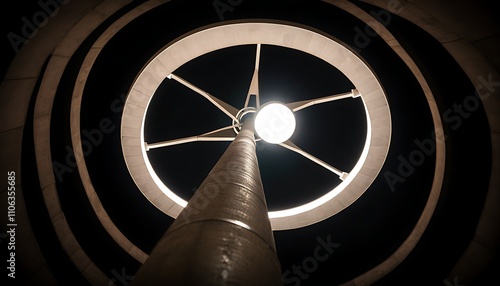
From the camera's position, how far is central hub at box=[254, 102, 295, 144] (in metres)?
11.5

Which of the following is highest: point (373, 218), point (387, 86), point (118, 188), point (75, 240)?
point (387, 86)

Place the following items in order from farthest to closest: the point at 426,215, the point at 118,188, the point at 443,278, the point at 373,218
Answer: the point at 373,218 → the point at 118,188 → the point at 426,215 → the point at 443,278

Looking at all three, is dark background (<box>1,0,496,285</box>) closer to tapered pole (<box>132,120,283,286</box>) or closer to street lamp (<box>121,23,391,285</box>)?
street lamp (<box>121,23,391,285</box>)

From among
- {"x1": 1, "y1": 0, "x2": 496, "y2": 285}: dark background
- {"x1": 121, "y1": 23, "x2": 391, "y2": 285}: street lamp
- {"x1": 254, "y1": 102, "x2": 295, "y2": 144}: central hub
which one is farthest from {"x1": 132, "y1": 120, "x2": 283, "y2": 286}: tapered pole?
{"x1": 254, "y1": 102, "x2": 295, "y2": 144}: central hub

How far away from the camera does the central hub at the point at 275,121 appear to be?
11.5 m

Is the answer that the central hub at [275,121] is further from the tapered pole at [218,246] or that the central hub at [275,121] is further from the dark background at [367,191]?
the tapered pole at [218,246]

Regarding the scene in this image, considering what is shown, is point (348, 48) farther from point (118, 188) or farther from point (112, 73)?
point (118, 188)

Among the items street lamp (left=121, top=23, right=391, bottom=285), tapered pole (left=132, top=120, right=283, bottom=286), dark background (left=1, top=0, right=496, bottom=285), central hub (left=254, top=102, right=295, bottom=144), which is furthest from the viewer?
central hub (left=254, top=102, right=295, bottom=144)

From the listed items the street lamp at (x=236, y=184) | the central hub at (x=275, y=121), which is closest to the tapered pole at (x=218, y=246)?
the street lamp at (x=236, y=184)

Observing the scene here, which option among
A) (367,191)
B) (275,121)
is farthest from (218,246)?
(367,191)

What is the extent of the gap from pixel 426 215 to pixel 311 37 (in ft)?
26.5

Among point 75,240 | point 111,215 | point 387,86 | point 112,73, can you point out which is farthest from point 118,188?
point 387,86

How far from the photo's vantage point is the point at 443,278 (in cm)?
861

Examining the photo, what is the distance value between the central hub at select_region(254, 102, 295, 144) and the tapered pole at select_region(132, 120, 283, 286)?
6.75m
